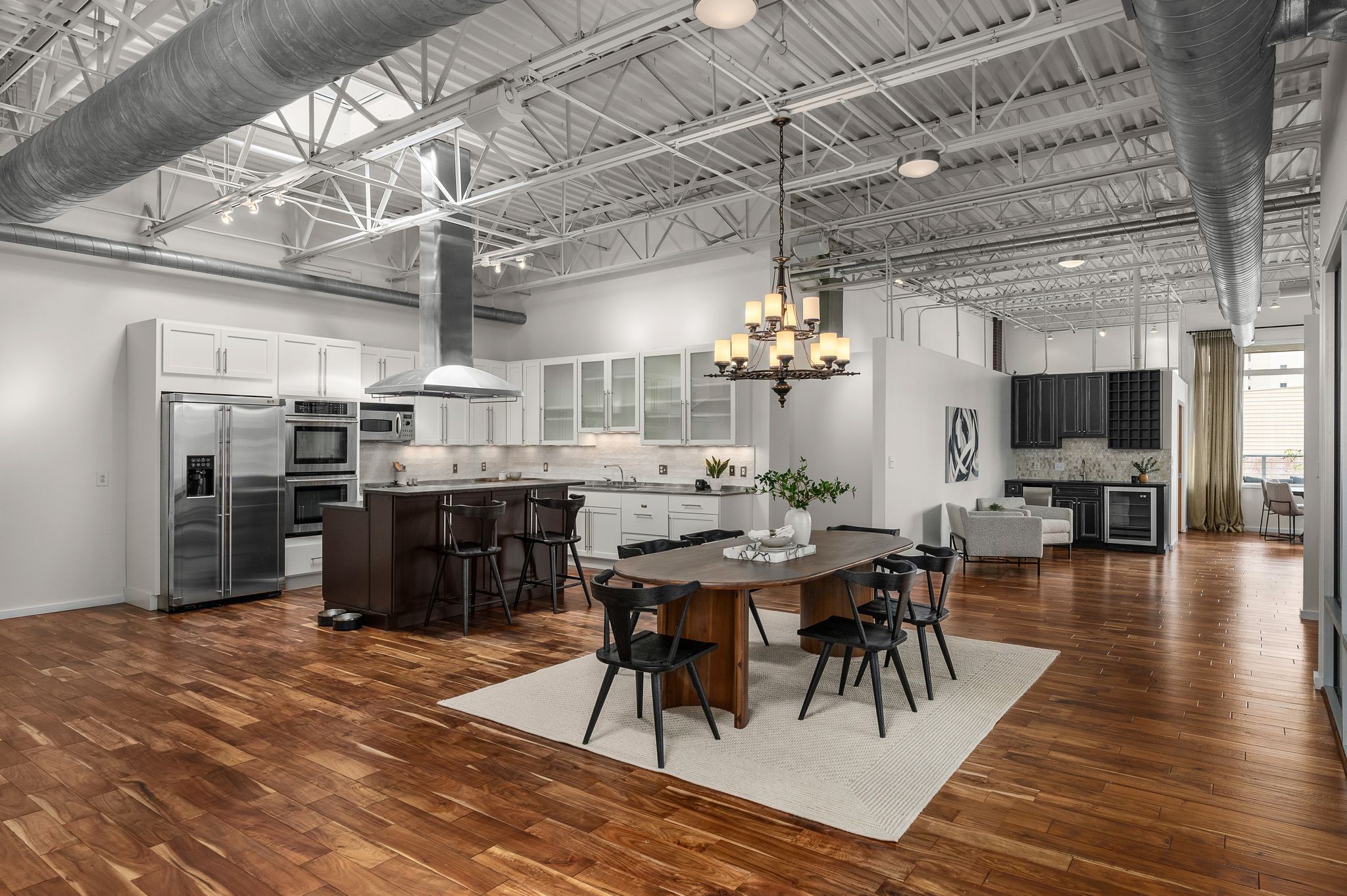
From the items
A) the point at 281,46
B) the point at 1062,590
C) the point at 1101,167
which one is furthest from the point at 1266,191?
the point at 281,46

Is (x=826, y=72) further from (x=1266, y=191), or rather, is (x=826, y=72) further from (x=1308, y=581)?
(x=1308, y=581)

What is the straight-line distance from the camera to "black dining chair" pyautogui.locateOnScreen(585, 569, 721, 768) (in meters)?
3.60

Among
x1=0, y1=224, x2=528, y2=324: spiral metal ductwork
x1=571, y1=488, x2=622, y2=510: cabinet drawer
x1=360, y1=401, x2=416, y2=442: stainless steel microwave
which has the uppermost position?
x1=0, y1=224, x2=528, y2=324: spiral metal ductwork

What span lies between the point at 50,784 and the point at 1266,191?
31.8ft

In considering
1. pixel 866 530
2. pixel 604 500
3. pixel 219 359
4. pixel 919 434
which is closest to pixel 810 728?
pixel 866 530

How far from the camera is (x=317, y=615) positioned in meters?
6.73

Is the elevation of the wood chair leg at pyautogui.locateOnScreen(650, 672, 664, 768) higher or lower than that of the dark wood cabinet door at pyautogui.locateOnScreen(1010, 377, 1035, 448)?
lower

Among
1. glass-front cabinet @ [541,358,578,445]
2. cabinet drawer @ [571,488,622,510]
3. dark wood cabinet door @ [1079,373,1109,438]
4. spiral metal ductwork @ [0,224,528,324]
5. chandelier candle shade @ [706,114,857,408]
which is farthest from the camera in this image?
dark wood cabinet door @ [1079,373,1109,438]

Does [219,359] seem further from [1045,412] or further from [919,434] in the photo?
[1045,412]

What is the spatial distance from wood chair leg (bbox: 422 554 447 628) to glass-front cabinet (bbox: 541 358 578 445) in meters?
3.69

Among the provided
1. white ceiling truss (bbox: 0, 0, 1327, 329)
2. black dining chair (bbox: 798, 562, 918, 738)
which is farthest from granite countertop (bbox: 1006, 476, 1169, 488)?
black dining chair (bbox: 798, 562, 918, 738)

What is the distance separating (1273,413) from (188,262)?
52.9ft

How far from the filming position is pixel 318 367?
8.34 m

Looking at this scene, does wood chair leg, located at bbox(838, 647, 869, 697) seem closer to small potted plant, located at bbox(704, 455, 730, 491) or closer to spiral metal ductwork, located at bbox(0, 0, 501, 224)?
spiral metal ductwork, located at bbox(0, 0, 501, 224)
